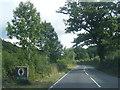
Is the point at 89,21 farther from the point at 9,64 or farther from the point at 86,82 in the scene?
the point at 9,64

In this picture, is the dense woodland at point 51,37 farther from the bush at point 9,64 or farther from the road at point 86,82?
the road at point 86,82

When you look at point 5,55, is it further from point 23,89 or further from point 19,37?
point 19,37

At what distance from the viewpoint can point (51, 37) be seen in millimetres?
75875

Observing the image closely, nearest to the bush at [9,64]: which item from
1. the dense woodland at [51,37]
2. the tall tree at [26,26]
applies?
the dense woodland at [51,37]

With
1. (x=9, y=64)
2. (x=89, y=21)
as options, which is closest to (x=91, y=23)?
(x=89, y=21)

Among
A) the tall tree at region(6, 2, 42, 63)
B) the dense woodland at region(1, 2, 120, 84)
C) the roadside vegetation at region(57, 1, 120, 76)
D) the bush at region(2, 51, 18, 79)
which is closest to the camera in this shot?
the bush at region(2, 51, 18, 79)

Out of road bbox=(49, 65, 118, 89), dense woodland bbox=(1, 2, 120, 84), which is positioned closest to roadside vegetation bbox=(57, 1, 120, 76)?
dense woodland bbox=(1, 2, 120, 84)

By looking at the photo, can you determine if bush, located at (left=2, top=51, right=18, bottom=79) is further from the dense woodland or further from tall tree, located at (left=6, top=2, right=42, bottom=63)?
tall tree, located at (left=6, top=2, right=42, bottom=63)

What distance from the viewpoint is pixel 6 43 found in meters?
37.5

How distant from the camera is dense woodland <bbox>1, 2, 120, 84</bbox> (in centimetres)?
2827

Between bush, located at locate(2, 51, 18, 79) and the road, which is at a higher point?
bush, located at locate(2, 51, 18, 79)

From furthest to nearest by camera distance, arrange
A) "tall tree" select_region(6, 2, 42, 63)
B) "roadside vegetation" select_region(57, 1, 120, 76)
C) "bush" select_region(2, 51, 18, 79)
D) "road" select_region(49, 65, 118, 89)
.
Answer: "roadside vegetation" select_region(57, 1, 120, 76)
"tall tree" select_region(6, 2, 42, 63)
"road" select_region(49, 65, 118, 89)
"bush" select_region(2, 51, 18, 79)

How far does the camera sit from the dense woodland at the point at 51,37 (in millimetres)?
28270

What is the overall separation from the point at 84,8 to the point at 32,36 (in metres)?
34.2
